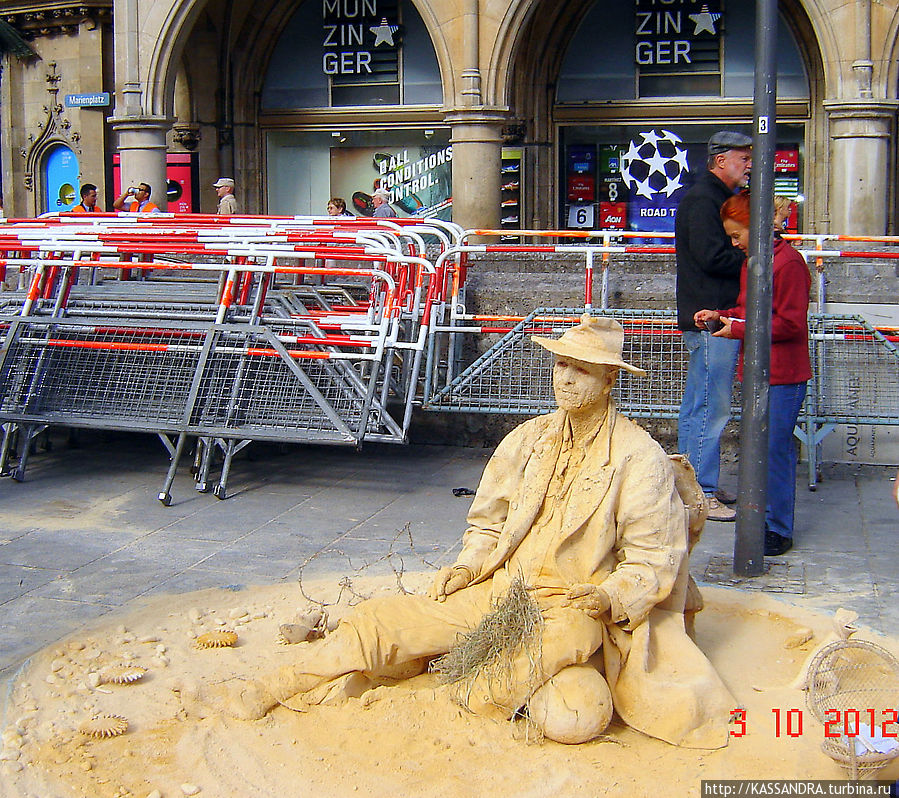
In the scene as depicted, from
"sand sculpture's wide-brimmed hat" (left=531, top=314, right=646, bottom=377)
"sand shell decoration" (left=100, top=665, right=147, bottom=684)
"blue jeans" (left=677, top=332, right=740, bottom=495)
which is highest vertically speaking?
"sand sculpture's wide-brimmed hat" (left=531, top=314, right=646, bottom=377)

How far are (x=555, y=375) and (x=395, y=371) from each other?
4616 mm

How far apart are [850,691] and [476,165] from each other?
10.5m

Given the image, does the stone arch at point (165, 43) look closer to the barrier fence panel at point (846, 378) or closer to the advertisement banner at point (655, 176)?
the advertisement banner at point (655, 176)

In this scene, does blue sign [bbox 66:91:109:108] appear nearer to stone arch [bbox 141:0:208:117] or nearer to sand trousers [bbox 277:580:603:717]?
stone arch [bbox 141:0:208:117]

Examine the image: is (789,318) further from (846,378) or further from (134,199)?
(134,199)

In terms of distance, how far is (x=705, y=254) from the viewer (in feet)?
22.5

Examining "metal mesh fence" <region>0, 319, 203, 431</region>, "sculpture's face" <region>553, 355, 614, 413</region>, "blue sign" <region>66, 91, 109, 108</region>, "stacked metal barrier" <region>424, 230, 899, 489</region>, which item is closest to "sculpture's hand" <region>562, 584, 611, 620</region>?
"sculpture's face" <region>553, 355, 614, 413</region>

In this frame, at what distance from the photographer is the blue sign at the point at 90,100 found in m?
18.6

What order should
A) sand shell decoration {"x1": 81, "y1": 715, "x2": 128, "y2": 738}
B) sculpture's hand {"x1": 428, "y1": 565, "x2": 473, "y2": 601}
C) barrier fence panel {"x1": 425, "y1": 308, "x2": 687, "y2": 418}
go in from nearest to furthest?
sand shell decoration {"x1": 81, "y1": 715, "x2": 128, "y2": 738} → sculpture's hand {"x1": 428, "y1": 565, "x2": 473, "y2": 601} → barrier fence panel {"x1": 425, "y1": 308, "x2": 687, "y2": 418}

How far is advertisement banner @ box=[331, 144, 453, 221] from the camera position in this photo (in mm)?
18156

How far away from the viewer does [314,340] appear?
25.7 feet

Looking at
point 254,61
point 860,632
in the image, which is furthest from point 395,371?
point 254,61

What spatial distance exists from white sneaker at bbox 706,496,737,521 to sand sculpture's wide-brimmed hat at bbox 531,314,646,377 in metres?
3.22

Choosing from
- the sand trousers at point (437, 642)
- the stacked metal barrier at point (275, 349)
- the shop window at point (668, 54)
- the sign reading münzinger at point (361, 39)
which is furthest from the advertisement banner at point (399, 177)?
the sand trousers at point (437, 642)
